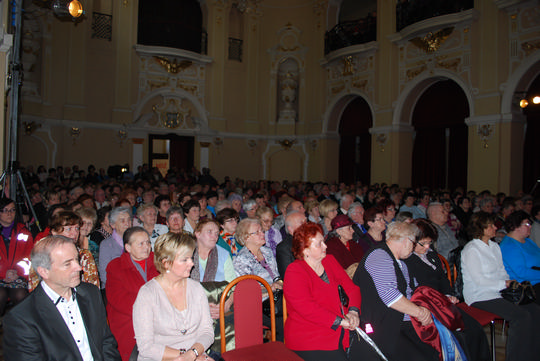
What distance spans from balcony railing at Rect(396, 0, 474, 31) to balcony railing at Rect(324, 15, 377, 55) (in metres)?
1.19

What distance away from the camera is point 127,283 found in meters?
2.83

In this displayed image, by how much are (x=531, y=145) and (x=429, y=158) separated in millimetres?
2893

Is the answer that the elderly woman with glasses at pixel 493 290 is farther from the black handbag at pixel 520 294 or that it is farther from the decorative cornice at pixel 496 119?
the decorative cornice at pixel 496 119

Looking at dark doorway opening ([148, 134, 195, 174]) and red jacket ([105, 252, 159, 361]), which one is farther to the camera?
dark doorway opening ([148, 134, 195, 174])

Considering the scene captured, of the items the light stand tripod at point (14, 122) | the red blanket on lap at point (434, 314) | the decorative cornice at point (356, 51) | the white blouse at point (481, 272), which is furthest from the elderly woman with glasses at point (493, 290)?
the decorative cornice at point (356, 51)

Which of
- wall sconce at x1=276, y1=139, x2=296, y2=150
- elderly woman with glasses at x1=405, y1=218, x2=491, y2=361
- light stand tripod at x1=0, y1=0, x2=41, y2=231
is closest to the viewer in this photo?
elderly woman with glasses at x1=405, y1=218, x2=491, y2=361

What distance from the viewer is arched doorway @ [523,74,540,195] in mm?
9445

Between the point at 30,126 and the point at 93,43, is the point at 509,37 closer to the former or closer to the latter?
the point at 93,43

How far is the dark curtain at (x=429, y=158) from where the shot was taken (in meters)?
11.8

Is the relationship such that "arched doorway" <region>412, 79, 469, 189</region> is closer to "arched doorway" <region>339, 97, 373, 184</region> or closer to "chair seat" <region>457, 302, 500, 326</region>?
"arched doorway" <region>339, 97, 373, 184</region>

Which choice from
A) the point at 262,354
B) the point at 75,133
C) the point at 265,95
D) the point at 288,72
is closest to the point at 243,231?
the point at 262,354

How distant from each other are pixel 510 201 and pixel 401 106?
246 inches

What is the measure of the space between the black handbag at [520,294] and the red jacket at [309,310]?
167 cm

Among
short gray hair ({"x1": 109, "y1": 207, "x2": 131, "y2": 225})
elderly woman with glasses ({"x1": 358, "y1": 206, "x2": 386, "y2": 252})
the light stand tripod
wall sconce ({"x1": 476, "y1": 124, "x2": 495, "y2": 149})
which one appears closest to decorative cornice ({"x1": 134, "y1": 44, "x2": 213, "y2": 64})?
the light stand tripod
